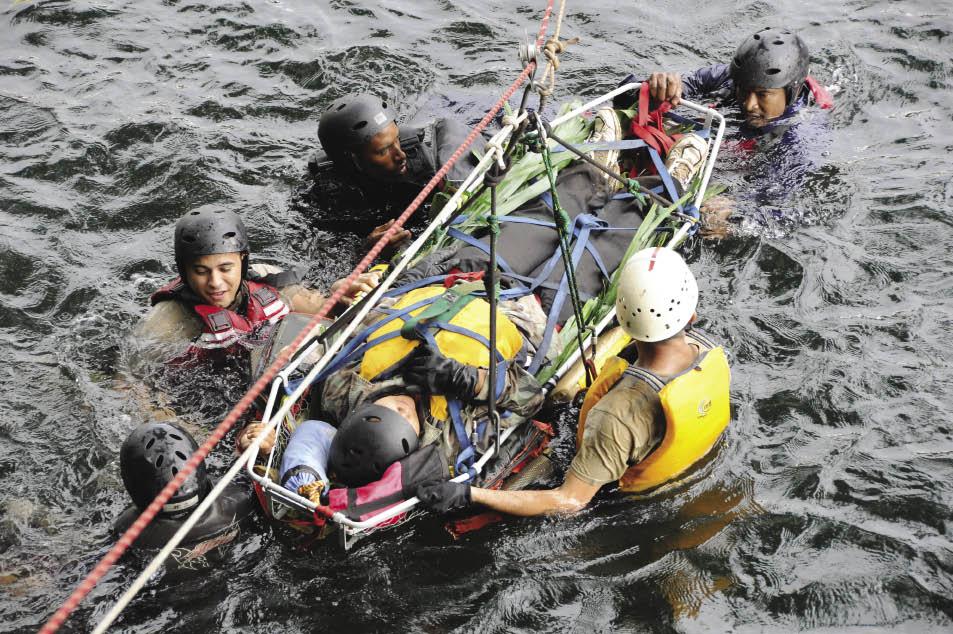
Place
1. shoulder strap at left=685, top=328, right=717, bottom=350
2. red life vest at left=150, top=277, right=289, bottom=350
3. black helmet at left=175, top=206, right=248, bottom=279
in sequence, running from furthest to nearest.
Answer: red life vest at left=150, top=277, right=289, bottom=350 → black helmet at left=175, top=206, right=248, bottom=279 → shoulder strap at left=685, top=328, right=717, bottom=350

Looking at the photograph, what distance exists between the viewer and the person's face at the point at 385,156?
6.98 metres

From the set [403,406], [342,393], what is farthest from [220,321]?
[403,406]

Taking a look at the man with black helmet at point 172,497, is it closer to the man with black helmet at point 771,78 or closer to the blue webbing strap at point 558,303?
the blue webbing strap at point 558,303

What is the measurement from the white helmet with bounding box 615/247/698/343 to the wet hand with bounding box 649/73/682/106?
2.71 meters

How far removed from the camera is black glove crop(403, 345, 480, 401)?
4711 mm

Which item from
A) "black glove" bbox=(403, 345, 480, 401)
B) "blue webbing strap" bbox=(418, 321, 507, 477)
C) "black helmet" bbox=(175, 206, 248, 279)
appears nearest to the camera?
"black glove" bbox=(403, 345, 480, 401)

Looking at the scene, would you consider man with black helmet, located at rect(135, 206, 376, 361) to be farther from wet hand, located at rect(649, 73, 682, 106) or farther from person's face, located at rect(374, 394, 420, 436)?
wet hand, located at rect(649, 73, 682, 106)

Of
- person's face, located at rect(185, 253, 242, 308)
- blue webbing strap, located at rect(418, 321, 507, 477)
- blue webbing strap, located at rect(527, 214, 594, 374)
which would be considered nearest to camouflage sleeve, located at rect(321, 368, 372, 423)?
blue webbing strap, located at rect(418, 321, 507, 477)

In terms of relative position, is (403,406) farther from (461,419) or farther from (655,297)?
(655,297)

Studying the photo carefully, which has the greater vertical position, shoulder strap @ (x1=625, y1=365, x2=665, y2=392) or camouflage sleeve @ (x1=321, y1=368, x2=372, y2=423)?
shoulder strap @ (x1=625, y1=365, x2=665, y2=392)

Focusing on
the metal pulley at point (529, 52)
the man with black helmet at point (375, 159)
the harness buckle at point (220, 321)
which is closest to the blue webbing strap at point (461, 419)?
the metal pulley at point (529, 52)

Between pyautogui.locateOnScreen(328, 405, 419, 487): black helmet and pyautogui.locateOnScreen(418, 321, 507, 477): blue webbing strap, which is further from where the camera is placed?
pyautogui.locateOnScreen(418, 321, 507, 477): blue webbing strap

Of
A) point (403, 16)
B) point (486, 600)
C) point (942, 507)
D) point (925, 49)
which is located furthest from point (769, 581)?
point (403, 16)

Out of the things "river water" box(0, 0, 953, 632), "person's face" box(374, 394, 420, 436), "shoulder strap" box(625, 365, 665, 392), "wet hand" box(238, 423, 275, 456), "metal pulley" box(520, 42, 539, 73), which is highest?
"metal pulley" box(520, 42, 539, 73)
